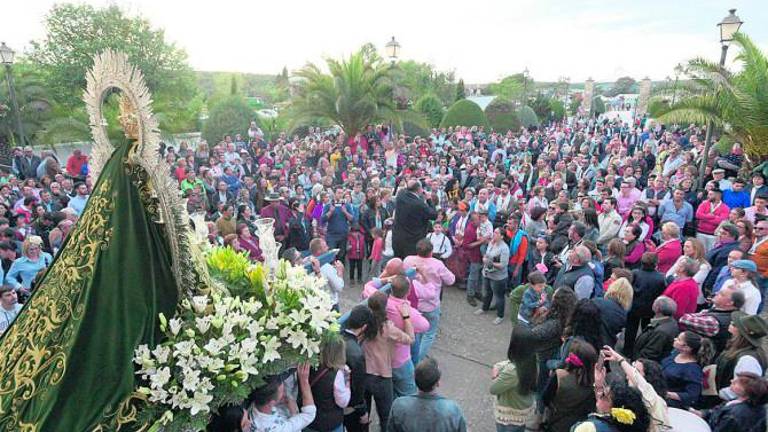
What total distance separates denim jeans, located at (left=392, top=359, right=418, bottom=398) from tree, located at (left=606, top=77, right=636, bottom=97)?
8171cm

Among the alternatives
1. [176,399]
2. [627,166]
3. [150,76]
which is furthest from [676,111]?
[150,76]

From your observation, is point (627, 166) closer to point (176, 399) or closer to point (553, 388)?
point (553, 388)

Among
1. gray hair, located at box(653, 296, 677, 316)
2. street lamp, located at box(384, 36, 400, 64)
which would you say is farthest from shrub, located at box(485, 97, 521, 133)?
gray hair, located at box(653, 296, 677, 316)

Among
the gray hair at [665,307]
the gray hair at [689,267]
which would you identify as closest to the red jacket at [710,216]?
the gray hair at [689,267]

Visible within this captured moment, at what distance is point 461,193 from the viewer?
13789 millimetres

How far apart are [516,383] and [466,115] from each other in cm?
2395

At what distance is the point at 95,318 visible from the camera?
2838 millimetres

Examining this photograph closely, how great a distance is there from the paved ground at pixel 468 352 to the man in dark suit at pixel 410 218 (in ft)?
4.47

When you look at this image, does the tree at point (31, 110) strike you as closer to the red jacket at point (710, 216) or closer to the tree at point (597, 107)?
the red jacket at point (710, 216)

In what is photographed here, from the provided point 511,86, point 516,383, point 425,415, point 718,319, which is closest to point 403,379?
point 516,383

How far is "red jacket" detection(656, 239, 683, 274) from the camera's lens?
7547mm

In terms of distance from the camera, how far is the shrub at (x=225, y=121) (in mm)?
21625

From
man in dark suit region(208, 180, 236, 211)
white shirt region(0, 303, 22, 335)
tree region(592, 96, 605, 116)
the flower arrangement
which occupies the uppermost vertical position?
tree region(592, 96, 605, 116)

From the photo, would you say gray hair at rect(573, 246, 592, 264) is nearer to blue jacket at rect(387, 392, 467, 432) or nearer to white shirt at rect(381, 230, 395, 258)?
blue jacket at rect(387, 392, 467, 432)
